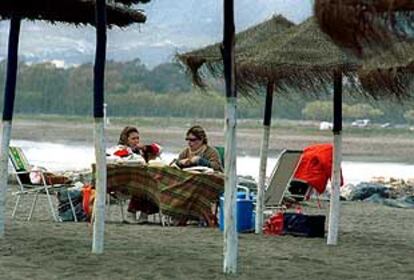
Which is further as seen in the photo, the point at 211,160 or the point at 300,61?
the point at 211,160

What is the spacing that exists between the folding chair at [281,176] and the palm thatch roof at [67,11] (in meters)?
2.57

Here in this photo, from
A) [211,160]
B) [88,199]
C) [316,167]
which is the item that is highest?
[211,160]

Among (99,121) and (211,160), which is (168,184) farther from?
(99,121)

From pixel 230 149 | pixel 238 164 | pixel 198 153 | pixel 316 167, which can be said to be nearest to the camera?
pixel 230 149

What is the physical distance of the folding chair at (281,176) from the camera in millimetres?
11969

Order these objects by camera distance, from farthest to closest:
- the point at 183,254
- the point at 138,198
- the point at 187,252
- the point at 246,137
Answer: the point at 246,137, the point at 138,198, the point at 187,252, the point at 183,254

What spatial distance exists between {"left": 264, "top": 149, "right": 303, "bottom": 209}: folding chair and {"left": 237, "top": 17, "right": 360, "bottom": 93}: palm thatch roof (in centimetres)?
169

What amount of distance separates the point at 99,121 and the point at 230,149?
1165 millimetres

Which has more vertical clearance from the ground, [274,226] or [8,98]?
[8,98]

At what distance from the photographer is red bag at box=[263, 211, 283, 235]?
11305 millimetres

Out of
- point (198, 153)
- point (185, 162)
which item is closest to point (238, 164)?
point (198, 153)

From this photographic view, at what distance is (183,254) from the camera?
362 inches

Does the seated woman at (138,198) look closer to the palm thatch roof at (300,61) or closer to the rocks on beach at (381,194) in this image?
the palm thatch roof at (300,61)

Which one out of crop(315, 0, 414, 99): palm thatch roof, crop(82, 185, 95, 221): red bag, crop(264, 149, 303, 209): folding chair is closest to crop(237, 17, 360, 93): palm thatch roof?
crop(264, 149, 303, 209): folding chair
